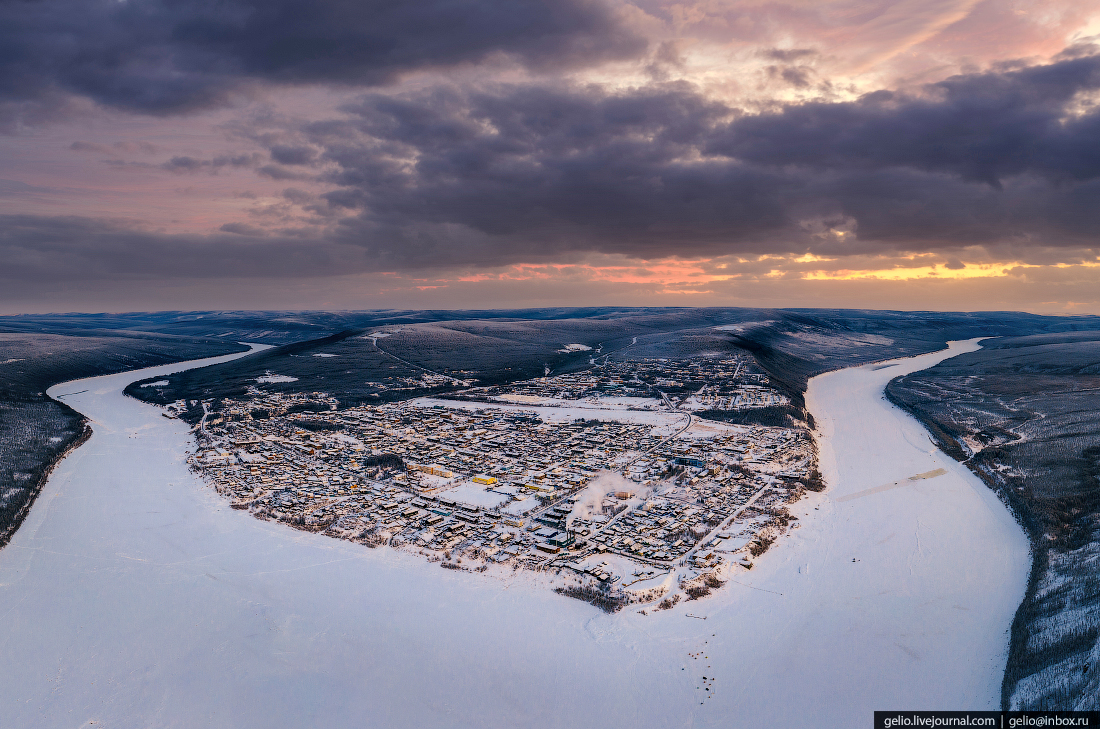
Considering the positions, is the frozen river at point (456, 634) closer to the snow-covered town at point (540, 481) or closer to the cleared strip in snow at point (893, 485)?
the snow-covered town at point (540, 481)

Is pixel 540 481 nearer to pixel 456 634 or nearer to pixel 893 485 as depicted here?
pixel 456 634

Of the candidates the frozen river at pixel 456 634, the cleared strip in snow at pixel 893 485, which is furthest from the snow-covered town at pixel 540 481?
the cleared strip in snow at pixel 893 485

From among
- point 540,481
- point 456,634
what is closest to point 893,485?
point 540,481

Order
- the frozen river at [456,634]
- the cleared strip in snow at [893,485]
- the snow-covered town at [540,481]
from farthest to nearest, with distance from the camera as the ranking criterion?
the cleared strip in snow at [893,485]
the snow-covered town at [540,481]
the frozen river at [456,634]

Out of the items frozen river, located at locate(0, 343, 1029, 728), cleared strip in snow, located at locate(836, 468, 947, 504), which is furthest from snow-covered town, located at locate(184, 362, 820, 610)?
cleared strip in snow, located at locate(836, 468, 947, 504)

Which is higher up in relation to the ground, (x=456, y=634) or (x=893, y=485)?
(x=893, y=485)

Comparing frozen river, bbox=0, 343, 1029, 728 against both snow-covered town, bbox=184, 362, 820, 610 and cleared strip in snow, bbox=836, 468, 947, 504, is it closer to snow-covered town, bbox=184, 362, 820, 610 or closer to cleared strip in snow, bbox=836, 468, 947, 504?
snow-covered town, bbox=184, 362, 820, 610

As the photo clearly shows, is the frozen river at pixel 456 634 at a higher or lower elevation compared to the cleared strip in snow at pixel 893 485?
lower
